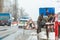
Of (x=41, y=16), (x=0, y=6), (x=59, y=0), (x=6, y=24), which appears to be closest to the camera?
(x=59, y=0)

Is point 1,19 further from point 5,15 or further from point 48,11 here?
point 48,11

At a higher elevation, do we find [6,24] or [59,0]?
[59,0]

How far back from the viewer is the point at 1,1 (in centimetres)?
11556

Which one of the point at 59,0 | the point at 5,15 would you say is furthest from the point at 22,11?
the point at 59,0

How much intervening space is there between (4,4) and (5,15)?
5948 centimetres

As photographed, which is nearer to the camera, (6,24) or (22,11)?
(6,24)

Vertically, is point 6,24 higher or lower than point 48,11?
lower

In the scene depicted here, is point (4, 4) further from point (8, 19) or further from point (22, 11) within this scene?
point (8, 19)

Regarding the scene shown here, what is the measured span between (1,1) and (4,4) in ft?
10.9

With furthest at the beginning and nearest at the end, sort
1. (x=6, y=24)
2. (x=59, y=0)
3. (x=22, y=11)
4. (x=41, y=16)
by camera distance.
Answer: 1. (x=22, y=11)
2. (x=6, y=24)
3. (x=41, y=16)
4. (x=59, y=0)

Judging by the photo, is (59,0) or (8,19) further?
(8,19)

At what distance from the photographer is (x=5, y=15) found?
54188mm

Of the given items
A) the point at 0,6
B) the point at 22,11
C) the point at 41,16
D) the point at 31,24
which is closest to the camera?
the point at 41,16

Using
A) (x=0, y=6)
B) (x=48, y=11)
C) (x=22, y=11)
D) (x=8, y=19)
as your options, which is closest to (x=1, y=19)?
(x=8, y=19)
